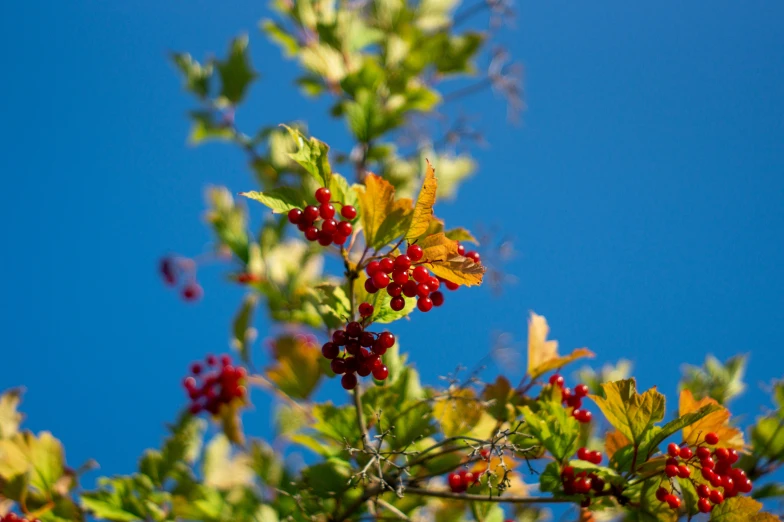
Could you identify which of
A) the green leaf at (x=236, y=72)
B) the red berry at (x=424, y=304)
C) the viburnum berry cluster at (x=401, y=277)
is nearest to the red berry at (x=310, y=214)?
the viburnum berry cluster at (x=401, y=277)

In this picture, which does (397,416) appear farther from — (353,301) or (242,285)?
(242,285)

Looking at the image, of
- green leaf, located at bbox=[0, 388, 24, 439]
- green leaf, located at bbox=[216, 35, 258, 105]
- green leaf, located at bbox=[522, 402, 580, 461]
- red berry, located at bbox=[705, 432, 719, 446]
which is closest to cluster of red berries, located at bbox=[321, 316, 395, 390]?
green leaf, located at bbox=[522, 402, 580, 461]

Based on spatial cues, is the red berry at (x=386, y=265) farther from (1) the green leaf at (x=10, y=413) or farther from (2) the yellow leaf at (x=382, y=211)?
(1) the green leaf at (x=10, y=413)

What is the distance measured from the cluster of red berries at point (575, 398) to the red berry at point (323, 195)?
0.74 metres

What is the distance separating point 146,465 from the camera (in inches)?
73.6

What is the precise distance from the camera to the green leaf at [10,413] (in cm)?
187

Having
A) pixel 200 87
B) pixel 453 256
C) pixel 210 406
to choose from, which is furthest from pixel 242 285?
pixel 453 256

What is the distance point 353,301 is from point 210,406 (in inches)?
52.3

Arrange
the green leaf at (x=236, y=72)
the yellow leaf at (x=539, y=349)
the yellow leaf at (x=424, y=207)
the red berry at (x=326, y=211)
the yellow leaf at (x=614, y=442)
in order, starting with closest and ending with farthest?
the yellow leaf at (x=424, y=207) < the red berry at (x=326, y=211) < the yellow leaf at (x=614, y=442) < the yellow leaf at (x=539, y=349) < the green leaf at (x=236, y=72)

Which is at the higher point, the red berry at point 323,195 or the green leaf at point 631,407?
the red berry at point 323,195

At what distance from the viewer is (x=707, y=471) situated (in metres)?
1.17

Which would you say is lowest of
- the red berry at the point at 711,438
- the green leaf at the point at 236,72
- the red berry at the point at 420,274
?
the red berry at the point at 711,438

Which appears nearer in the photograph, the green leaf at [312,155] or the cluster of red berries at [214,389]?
the green leaf at [312,155]

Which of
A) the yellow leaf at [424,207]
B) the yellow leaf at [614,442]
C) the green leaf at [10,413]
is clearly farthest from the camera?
the green leaf at [10,413]
